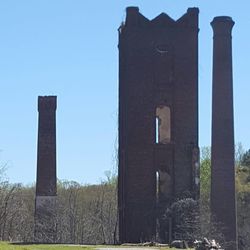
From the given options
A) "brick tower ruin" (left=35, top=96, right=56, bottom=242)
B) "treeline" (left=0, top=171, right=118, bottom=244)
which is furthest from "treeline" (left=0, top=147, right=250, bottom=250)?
"brick tower ruin" (left=35, top=96, right=56, bottom=242)

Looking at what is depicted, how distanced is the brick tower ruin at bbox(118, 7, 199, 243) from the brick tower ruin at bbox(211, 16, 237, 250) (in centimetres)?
91

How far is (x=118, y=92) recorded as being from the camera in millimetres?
38906

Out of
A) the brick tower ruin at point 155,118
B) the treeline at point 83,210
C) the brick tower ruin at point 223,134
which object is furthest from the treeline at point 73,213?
the brick tower ruin at point 223,134

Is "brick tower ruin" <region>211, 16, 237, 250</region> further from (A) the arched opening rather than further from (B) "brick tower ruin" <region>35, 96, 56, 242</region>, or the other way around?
(B) "brick tower ruin" <region>35, 96, 56, 242</region>

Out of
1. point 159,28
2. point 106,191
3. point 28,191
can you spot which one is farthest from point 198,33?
point 28,191

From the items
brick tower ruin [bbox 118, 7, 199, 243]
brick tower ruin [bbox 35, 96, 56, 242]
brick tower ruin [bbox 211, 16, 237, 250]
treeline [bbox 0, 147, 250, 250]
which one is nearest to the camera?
brick tower ruin [bbox 211, 16, 237, 250]

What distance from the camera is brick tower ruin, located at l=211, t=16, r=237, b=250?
117 ft

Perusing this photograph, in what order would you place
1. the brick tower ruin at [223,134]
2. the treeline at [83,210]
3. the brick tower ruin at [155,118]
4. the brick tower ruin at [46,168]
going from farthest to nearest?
the treeline at [83,210] < the brick tower ruin at [46,168] < the brick tower ruin at [155,118] < the brick tower ruin at [223,134]

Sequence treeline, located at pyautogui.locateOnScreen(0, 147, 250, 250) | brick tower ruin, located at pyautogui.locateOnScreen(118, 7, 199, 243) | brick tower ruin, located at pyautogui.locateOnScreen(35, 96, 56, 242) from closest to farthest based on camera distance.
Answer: brick tower ruin, located at pyautogui.locateOnScreen(118, 7, 199, 243) → brick tower ruin, located at pyautogui.locateOnScreen(35, 96, 56, 242) → treeline, located at pyautogui.locateOnScreen(0, 147, 250, 250)

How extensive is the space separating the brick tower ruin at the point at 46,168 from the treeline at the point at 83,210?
2328mm

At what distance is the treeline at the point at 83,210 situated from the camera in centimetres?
4695

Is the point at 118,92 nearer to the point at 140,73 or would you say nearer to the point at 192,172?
the point at 140,73

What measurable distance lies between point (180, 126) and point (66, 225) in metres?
17.0

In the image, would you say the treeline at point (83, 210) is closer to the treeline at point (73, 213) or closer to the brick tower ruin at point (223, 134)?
the treeline at point (73, 213)
